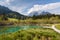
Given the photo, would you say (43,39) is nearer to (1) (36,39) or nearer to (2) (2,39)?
(1) (36,39)

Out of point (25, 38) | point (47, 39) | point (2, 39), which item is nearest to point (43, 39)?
point (47, 39)

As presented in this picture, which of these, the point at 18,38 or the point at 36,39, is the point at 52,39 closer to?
the point at 36,39

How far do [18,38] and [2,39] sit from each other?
264cm

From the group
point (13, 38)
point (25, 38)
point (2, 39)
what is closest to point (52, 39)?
point (25, 38)

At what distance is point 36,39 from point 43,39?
1409mm

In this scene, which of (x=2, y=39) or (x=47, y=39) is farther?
(x=47, y=39)

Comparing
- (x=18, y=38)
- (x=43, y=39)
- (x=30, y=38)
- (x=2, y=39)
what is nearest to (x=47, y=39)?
(x=43, y=39)

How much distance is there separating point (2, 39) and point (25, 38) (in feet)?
12.7

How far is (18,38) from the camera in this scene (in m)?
28.5

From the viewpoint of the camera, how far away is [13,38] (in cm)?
2855

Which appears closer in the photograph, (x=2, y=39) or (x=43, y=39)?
(x=2, y=39)

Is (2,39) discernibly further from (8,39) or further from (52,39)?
(52,39)

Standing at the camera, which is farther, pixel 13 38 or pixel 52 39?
pixel 52 39

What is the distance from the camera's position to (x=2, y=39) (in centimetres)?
2786
